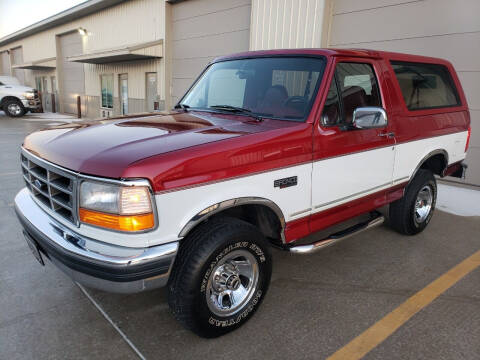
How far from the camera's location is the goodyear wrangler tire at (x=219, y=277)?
7.67 ft

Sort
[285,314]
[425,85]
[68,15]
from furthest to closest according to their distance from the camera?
[68,15] → [425,85] → [285,314]

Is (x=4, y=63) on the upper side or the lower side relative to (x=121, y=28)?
lower

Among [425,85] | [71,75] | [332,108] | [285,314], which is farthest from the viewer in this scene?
[71,75]

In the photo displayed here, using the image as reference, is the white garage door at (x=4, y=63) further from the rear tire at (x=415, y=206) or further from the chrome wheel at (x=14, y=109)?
the rear tire at (x=415, y=206)

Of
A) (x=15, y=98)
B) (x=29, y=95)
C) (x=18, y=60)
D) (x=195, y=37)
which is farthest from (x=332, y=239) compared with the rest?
(x=18, y=60)

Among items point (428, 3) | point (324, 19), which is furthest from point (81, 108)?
point (428, 3)

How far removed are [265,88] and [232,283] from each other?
68.4 inches

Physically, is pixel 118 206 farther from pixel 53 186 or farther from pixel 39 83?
pixel 39 83

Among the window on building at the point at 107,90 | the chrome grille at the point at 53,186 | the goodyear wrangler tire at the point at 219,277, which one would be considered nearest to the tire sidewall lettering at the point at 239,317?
the goodyear wrangler tire at the point at 219,277

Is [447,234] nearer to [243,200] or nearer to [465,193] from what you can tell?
[465,193]

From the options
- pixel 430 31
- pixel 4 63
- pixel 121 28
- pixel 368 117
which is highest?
pixel 121 28

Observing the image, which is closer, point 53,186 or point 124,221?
point 124,221

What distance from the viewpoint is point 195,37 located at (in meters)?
12.4

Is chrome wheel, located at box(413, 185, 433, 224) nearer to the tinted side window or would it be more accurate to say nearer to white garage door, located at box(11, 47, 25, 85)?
the tinted side window
